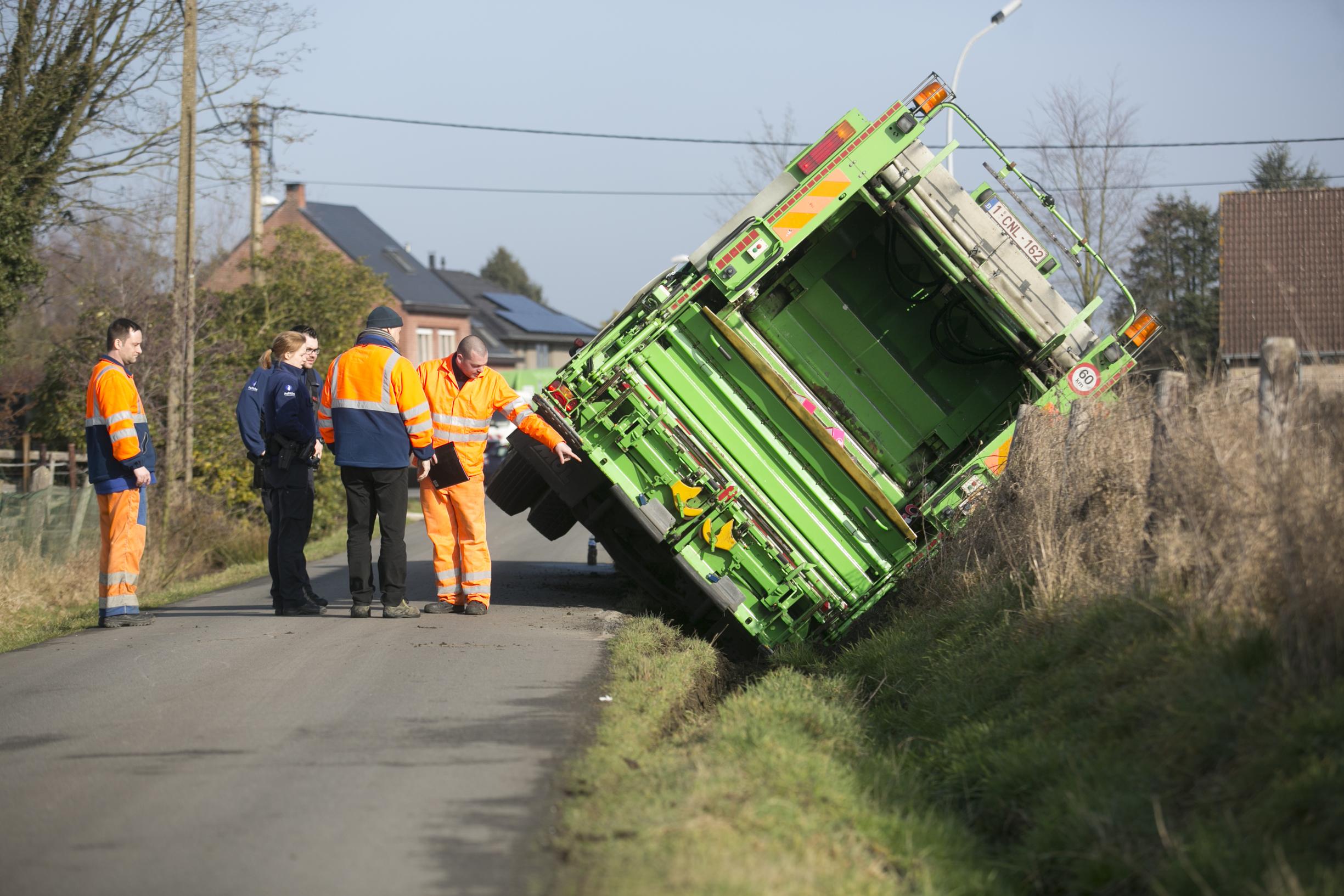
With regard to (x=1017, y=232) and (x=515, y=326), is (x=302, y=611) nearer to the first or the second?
(x=1017, y=232)

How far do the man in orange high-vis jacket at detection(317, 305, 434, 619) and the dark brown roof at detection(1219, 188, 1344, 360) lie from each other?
55.4 feet

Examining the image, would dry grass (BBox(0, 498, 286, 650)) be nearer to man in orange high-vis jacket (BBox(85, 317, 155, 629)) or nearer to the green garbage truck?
man in orange high-vis jacket (BBox(85, 317, 155, 629))

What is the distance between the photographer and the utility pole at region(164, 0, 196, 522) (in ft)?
46.4

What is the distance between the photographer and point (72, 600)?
9.35 meters

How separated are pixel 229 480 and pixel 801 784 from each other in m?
13.1

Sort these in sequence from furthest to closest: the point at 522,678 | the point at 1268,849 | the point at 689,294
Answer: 1. the point at 689,294
2. the point at 522,678
3. the point at 1268,849

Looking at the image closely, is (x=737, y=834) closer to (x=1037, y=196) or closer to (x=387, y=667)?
(x=387, y=667)

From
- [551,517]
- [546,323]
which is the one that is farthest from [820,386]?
[546,323]

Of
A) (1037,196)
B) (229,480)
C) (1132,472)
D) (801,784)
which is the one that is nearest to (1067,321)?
(1037,196)

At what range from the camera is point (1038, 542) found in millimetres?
6133

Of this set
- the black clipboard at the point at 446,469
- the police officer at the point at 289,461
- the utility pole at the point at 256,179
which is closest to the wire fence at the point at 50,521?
the police officer at the point at 289,461

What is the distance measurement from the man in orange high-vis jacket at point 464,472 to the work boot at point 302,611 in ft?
2.30

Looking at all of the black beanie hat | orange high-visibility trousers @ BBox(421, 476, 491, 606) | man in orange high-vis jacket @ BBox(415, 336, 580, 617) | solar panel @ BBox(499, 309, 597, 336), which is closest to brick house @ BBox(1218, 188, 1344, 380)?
man in orange high-vis jacket @ BBox(415, 336, 580, 617)

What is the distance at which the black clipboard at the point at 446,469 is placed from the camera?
7.77 m
